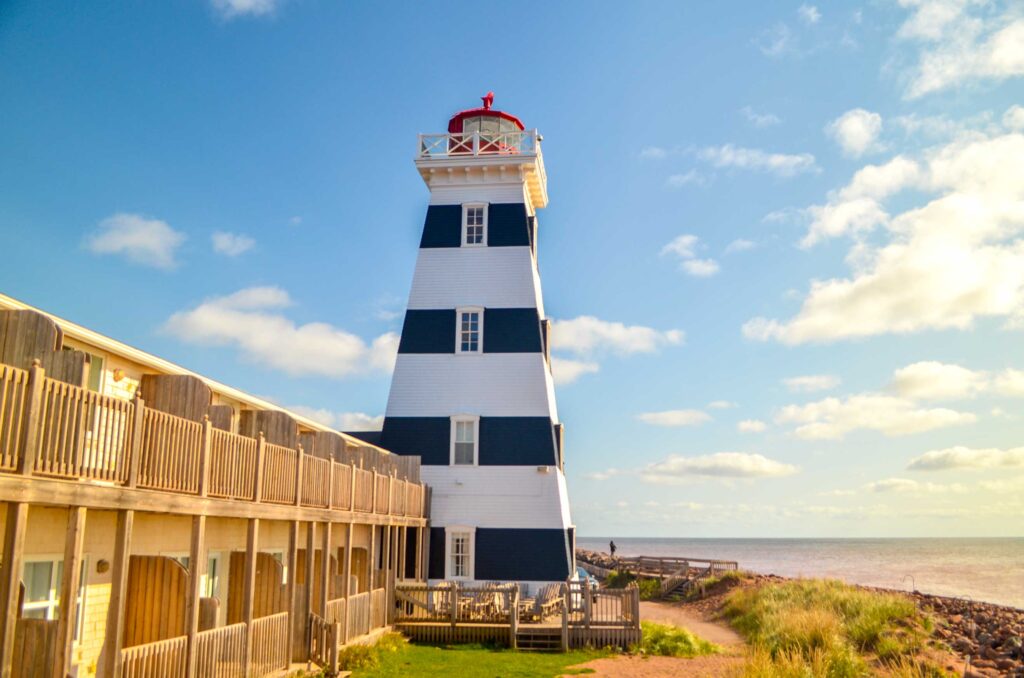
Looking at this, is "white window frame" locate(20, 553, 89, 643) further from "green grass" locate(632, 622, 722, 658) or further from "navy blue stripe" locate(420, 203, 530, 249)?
"navy blue stripe" locate(420, 203, 530, 249)

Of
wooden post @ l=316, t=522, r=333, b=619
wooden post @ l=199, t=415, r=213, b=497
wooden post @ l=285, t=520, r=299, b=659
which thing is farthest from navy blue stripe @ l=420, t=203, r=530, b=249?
wooden post @ l=199, t=415, r=213, b=497

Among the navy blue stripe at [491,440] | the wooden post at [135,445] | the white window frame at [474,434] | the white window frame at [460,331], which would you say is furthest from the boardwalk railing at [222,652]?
the white window frame at [460,331]

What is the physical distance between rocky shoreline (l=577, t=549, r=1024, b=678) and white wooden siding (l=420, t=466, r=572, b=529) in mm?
11254

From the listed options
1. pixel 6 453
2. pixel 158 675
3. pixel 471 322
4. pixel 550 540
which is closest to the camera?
pixel 6 453

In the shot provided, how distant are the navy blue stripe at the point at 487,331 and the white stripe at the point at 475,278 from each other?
0.27 m

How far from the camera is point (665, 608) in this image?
36.6 meters

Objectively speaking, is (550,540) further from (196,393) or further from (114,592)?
(114,592)

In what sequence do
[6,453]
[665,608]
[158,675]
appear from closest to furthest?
[6,453], [158,675], [665,608]

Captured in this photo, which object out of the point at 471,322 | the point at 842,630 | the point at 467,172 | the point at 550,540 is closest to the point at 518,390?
the point at 471,322

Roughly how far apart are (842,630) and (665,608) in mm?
14990

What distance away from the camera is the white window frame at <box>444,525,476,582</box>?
27.3 meters

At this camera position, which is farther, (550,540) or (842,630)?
(550,540)

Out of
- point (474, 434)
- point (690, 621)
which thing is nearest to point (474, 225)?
point (474, 434)

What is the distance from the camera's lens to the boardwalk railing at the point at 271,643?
14.4m
